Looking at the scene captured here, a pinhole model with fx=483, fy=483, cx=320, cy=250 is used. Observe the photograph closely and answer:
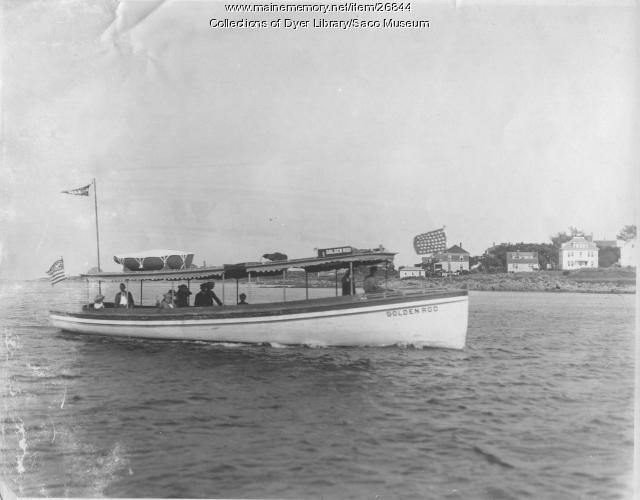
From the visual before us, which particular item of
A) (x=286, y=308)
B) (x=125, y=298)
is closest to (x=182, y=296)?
(x=125, y=298)

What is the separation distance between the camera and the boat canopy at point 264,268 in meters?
17.5

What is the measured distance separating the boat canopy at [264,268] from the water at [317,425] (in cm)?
307

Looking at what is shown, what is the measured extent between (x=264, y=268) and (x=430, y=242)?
642 centimetres

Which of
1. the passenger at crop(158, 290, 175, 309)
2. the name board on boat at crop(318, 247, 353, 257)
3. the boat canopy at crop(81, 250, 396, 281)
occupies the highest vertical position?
the name board on boat at crop(318, 247, 353, 257)

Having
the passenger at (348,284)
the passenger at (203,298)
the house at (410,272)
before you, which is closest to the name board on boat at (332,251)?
the passenger at (348,284)

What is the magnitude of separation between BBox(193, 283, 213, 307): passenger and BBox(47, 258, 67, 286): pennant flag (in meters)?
5.19

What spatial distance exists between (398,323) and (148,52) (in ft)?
36.6

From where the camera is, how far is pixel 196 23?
11664mm

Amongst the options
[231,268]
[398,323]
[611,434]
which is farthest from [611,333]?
[231,268]

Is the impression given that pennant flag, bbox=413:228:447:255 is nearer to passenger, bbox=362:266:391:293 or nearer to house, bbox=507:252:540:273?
passenger, bbox=362:266:391:293

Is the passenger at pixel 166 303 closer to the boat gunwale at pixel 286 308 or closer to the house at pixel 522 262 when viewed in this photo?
the boat gunwale at pixel 286 308

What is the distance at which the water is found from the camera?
26.3 ft

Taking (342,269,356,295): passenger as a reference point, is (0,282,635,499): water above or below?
below

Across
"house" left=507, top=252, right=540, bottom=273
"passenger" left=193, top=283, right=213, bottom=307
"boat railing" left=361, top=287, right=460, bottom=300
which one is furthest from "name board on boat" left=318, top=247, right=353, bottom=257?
"house" left=507, top=252, right=540, bottom=273
